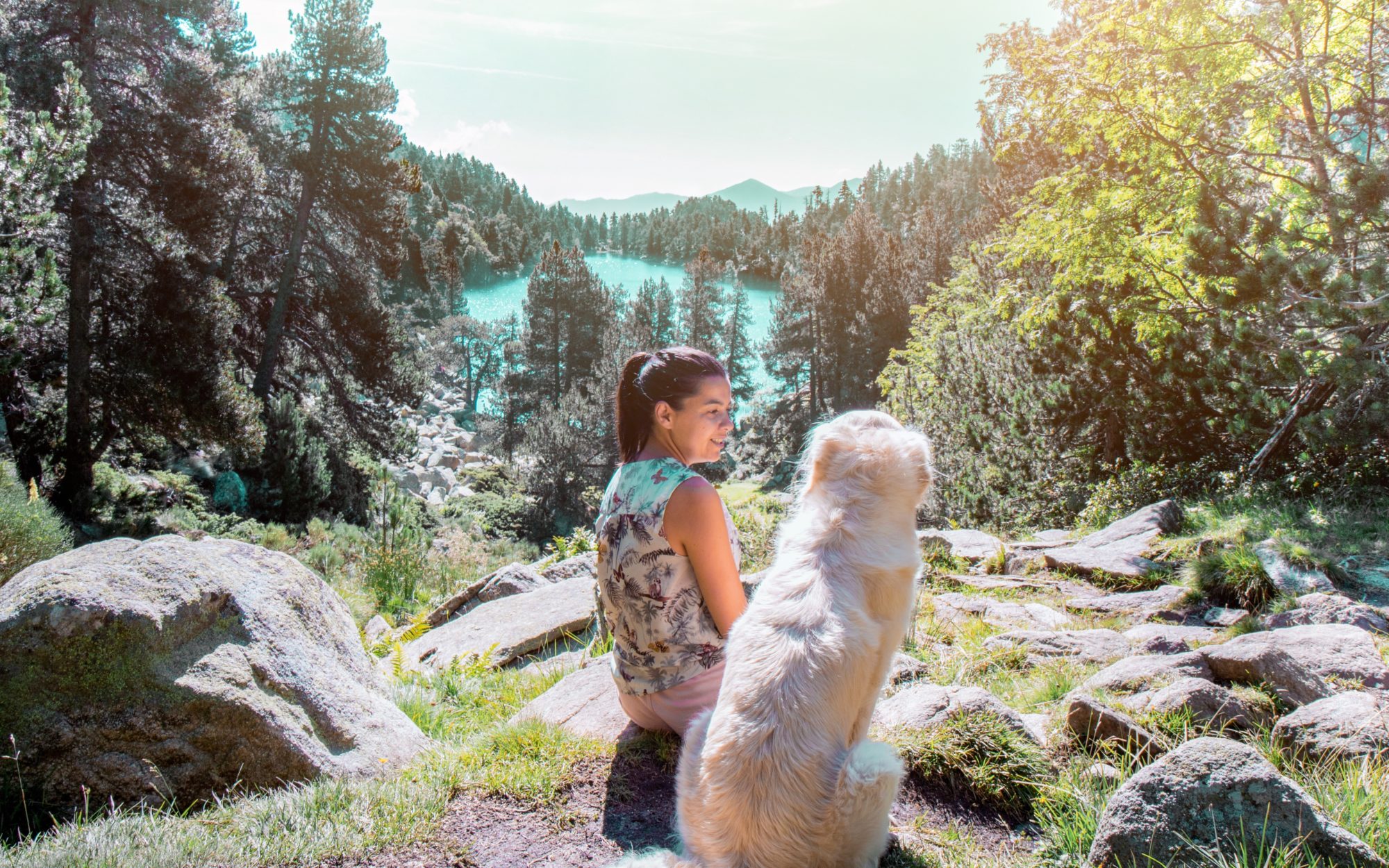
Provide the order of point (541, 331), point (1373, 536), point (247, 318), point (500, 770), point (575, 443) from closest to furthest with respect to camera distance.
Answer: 1. point (500, 770)
2. point (1373, 536)
3. point (247, 318)
4. point (575, 443)
5. point (541, 331)

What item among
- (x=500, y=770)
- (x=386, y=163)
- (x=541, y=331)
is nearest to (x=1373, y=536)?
(x=500, y=770)

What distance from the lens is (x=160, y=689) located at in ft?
10.2

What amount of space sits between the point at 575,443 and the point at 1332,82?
2520 cm

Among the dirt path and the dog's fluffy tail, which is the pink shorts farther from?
the dog's fluffy tail

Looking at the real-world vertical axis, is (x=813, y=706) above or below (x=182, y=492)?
above

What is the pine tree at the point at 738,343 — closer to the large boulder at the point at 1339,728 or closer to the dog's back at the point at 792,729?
the large boulder at the point at 1339,728

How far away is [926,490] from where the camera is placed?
96.0 inches

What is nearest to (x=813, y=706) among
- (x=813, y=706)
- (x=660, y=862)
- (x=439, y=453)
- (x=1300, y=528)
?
(x=813, y=706)

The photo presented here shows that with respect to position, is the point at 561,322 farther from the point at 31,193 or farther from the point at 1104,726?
the point at 1104,726

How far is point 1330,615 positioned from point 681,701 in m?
4.27

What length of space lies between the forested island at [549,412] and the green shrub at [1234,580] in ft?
0.07

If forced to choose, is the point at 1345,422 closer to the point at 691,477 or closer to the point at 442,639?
the point at 691,477

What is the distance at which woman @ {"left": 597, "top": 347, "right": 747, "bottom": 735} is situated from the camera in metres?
2.76

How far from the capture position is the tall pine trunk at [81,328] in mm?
12523
